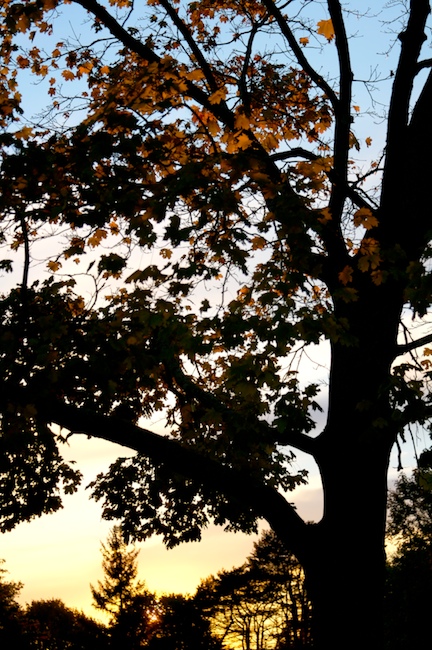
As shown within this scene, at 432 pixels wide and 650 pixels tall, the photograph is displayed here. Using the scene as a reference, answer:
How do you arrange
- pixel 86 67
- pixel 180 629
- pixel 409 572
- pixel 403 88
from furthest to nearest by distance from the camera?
pixel 409 572 → pixel 180 629 → pixel 86 67 → pixel 403 88

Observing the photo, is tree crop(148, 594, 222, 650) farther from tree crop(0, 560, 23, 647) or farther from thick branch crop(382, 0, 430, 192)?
thick branch crop(382, 0, 430, 192)

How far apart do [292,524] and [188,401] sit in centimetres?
470

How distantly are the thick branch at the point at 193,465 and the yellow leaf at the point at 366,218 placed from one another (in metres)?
3.82

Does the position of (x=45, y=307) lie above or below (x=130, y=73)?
below

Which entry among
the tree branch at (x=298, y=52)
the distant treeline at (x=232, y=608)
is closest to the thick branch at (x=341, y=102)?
the tree branch at (x=298, y=52)

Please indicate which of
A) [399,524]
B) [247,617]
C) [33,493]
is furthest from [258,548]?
[33,493]

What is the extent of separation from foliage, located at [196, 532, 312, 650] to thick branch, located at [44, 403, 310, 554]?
1918 inches

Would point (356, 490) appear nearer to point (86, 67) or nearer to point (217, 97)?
point (217, 97)

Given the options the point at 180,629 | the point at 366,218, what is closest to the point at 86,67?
the point at 366,218

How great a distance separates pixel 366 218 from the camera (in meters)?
8.53

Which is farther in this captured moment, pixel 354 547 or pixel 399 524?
pixel 399 524

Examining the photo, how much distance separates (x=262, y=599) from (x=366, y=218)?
174 ft

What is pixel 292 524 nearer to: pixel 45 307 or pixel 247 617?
pixel 45 307

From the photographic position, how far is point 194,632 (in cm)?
4216
